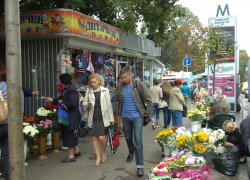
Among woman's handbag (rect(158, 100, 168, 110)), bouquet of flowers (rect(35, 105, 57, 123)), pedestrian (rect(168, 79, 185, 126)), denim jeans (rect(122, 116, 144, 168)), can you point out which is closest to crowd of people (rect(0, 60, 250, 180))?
denim jeans (rect(122, 116, 144, 168))

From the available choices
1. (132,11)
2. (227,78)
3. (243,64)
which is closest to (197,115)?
(132,11)

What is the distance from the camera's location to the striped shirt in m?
4.79


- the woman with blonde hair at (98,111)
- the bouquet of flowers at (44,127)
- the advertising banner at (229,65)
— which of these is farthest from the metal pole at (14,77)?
the advertising banner at (229,65)

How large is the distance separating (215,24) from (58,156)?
28.4ft

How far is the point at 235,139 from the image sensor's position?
18.4 ft

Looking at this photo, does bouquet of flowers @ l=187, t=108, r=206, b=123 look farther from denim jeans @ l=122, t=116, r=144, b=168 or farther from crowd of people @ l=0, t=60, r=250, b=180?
denim jeans @ l=122, t=116, r=144, b=168

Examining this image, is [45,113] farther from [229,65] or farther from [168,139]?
[229,65]

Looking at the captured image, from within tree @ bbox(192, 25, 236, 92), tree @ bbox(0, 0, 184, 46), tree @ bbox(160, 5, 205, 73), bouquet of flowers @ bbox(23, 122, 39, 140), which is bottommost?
bouquet of flowers @ bbox(23, 122, 39, 140)

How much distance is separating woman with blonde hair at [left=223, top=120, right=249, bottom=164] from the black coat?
9.66 ft

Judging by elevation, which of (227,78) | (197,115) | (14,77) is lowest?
(197,115)

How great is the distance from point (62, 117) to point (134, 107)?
1446 mm

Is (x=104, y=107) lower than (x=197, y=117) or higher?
higher

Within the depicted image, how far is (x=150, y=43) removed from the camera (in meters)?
12.4

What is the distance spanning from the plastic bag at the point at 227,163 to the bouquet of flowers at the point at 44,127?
10.8 feet
